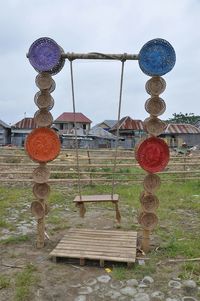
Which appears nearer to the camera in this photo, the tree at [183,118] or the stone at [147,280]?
the stone at [147,280]

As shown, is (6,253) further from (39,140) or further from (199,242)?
(199,242)

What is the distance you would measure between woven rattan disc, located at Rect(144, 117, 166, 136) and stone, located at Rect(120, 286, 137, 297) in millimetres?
2061

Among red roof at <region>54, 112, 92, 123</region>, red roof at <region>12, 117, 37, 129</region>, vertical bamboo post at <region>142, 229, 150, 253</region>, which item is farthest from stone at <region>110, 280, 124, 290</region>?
red roof at <region>54, 112, 92, 123</region>

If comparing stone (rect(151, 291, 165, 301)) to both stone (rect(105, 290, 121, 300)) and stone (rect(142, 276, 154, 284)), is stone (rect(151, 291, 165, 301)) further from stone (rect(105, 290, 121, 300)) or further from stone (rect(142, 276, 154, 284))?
stone (rect(105, 290, 121, 300))

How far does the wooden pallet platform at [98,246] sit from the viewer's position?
452 cm

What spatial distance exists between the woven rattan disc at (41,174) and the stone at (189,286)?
2310mm

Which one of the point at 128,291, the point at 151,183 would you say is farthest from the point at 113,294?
the point at 151,183

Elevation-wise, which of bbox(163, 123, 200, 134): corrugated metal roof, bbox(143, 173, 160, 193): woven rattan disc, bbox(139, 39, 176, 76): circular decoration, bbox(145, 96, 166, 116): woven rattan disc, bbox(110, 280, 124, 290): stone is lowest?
bbox(110, 280, 124, 290): stone

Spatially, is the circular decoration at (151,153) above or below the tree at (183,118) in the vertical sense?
below

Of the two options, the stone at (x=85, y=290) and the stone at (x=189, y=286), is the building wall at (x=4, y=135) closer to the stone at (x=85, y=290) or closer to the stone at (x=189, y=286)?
the stone at (x=85, y=290)

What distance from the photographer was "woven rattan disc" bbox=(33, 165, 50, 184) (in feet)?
16.8

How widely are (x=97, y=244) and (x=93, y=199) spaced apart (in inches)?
37.0

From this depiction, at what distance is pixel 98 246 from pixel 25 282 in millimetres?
1249

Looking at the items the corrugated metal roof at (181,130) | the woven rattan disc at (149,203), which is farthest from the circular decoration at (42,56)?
the corrugated metal roof at (181,130)
